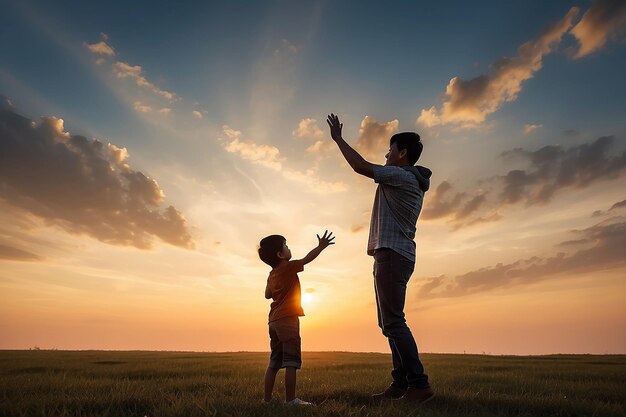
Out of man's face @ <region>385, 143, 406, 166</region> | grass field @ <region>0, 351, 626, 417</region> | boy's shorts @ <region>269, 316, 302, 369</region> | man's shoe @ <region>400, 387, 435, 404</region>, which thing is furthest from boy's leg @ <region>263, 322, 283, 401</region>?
man's face @ <region>385, 143, 406, 166</region>

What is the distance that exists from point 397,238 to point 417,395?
1.93 metres

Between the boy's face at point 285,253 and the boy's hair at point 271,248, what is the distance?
0.13ft

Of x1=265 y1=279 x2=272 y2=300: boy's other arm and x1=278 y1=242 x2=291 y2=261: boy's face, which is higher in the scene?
x1=278 y1=242 x2=291 y2=261: boy's face

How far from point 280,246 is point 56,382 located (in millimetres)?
4903

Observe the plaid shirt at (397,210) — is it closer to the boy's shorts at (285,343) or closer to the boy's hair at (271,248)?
the boy's hair at (271,248)

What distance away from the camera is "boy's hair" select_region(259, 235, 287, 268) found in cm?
567

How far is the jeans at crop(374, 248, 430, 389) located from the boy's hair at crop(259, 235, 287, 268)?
4.34ft

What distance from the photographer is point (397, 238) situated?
218 inches

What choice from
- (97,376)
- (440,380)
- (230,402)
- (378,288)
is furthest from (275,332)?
(97,376)

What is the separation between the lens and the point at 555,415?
5.19 metres

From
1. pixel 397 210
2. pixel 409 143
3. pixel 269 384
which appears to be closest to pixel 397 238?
pixel 397 210

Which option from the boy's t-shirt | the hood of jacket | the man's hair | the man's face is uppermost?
the man's hair

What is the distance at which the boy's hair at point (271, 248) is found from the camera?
5.67 meters

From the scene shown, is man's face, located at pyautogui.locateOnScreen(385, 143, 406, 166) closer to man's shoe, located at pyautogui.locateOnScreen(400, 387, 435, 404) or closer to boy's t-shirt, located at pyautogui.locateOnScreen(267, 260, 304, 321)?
boy's t-shirt, located at pyautogui.locateOnScreen(267, 260, 304, 321)
